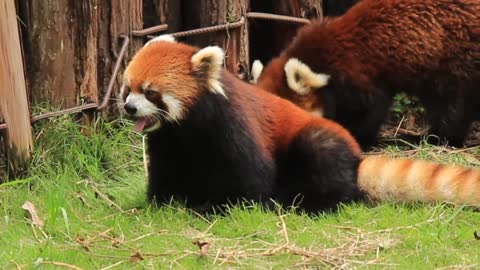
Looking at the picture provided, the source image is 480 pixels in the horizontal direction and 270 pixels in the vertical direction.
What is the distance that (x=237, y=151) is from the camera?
15.0 feet

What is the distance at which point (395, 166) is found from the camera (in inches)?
191

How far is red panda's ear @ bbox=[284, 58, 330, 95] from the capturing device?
625cm

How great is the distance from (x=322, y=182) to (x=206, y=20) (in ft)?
6.18

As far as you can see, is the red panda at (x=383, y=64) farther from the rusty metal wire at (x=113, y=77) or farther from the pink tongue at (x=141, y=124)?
the pink tongue at (x=141, y=124)

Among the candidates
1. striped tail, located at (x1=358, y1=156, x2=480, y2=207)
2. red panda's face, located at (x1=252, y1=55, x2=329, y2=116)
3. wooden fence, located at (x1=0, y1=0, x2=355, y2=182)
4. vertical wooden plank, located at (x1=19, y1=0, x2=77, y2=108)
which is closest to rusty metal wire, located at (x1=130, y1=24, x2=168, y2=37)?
wooden fence, located at (x1=0, y1=0, x2=355, y2=182)

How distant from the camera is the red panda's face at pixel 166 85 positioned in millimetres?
4457

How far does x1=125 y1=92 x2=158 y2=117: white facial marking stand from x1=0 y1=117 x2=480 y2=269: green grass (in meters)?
0.54

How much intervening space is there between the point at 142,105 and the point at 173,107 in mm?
157

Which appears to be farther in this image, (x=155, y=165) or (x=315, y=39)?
(x=315, y=39)

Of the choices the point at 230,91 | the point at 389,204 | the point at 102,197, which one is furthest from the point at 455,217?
the point at 102,197

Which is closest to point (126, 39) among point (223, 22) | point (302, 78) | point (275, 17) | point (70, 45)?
point (70, 45)

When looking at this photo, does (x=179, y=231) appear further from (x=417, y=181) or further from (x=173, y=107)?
(x=417, y=181)

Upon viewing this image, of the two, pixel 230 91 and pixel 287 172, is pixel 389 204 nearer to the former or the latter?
pixel 287 172

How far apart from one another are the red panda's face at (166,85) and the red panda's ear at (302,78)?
70.6 inches
